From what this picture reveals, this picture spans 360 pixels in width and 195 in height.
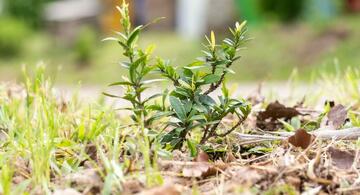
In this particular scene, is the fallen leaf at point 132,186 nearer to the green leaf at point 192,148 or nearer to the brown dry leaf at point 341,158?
the green leaf at point 192,148

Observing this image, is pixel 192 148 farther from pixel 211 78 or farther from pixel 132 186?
pixel 132 186

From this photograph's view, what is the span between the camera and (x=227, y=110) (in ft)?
5.48

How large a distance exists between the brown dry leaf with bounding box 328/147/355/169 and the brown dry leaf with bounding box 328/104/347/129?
0.90 feet

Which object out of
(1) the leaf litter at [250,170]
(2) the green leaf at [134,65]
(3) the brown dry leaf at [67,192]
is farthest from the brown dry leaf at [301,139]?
(3) the brown dry leaf at [67,192]

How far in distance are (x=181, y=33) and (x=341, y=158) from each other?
1418cm

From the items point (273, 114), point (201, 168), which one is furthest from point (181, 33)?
point (201, 168)

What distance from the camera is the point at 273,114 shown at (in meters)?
2.08

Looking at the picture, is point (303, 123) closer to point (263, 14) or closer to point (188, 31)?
point (263, 14)

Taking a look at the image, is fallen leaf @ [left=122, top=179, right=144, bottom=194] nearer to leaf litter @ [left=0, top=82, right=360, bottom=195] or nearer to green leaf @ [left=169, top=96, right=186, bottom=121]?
leaf litter @ [left=0, top=82, right=360, bottom=195]

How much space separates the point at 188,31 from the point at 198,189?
14.0m

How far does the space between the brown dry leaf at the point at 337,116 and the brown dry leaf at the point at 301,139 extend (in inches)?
9.6

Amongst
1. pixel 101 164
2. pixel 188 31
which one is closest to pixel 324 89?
pixel 101 164

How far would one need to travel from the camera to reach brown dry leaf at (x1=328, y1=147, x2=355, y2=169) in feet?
5.19

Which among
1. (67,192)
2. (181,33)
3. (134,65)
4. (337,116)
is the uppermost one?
(181,33)
